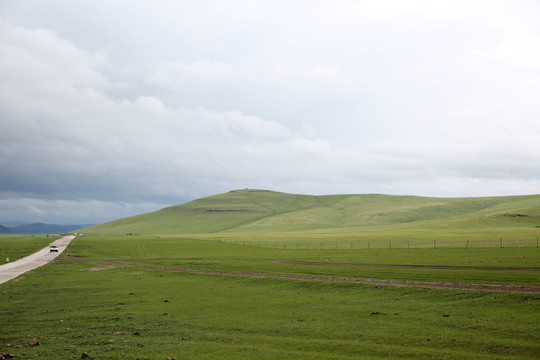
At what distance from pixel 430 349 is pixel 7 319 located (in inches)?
853

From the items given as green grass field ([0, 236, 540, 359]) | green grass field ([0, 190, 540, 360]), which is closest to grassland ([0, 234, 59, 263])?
green grass field ([0, 190, 540, 360])

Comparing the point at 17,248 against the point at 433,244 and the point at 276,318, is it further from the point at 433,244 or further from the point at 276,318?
the point at 276,318

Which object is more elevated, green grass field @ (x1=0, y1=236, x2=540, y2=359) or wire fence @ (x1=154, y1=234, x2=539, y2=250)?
green grass field @ (x1=0, y1=236, x2=540, y2=359)

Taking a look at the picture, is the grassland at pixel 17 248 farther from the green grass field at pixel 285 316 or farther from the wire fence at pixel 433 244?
the wire fence at pixel 433 244

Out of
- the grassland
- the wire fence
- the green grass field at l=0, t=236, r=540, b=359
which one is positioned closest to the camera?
the green grass field at l=0, t=236, r=540, b=359

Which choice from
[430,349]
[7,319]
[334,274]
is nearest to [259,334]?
[430,349]

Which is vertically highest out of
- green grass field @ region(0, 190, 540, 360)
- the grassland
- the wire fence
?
green grass field @ region(0, 190, 540, 360)

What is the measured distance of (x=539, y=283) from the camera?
26828 mm

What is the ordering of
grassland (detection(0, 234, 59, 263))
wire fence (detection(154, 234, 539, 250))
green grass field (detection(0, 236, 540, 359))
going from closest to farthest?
green grass field (detection(0, 236, 540, 359)) → wire fence (detection(154, 234, 539, 250)) → grassland (detection(0, 234, 59, 263))

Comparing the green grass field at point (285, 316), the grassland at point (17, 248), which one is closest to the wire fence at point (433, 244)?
the green grass field at point (285, 316)

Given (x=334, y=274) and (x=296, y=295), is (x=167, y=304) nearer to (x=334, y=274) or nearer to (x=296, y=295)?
(x=296, y=295)

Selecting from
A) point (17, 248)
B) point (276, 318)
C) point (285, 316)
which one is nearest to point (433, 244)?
point (285, 316)

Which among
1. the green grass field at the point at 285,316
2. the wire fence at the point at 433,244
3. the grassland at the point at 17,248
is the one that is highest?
the green grass field at the point at 285,316

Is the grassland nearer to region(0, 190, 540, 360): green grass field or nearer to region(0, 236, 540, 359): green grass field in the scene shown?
region(0, 190, 540, 360): green grass field
